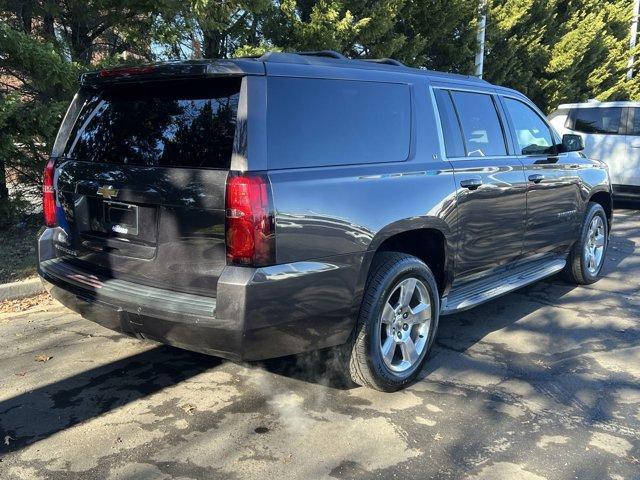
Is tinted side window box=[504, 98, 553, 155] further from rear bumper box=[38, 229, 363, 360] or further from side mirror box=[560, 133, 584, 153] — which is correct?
rear bumper box=[38, 229, 363, 360]

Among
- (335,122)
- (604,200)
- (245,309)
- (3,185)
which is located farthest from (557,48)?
(245,309)

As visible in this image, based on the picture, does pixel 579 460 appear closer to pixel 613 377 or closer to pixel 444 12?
pixel 613 377

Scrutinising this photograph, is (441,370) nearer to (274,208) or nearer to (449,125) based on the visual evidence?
(449,125)

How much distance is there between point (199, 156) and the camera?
313 cm

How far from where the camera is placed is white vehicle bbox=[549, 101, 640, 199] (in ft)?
35.7

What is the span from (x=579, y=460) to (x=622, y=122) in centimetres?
960

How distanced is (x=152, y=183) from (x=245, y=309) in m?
0.87

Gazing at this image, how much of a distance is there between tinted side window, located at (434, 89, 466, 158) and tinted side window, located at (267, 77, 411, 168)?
37 centimetres

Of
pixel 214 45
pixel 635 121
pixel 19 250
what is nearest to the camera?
pixel 19 250

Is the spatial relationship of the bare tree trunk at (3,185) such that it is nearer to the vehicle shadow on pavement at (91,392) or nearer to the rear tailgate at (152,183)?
the rear tailgate at (152,183)

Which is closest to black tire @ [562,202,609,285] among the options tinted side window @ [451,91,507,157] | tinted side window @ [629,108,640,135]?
tinted side window @ [451,91,507,157]

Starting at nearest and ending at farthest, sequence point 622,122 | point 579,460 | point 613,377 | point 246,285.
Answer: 1. point 246,285
2. point 579,460
3. point 613,377
4. point 622,122

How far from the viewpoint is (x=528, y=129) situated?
207 inches

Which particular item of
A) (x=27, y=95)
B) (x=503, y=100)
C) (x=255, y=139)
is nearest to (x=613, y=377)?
(x=503, y=100)
